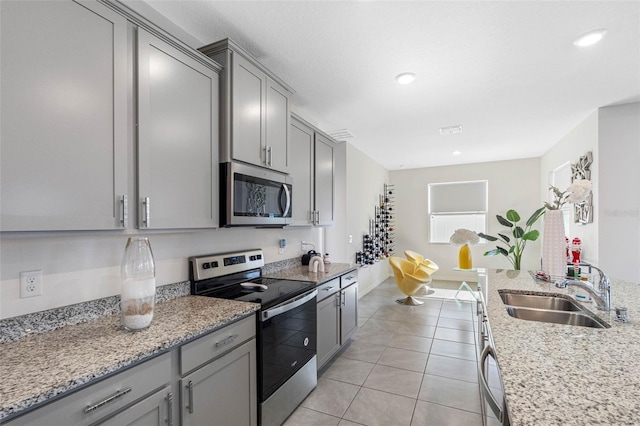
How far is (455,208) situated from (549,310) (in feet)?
17.4

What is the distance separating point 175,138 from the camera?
1672mm

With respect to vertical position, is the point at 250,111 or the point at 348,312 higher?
the point at 250,111

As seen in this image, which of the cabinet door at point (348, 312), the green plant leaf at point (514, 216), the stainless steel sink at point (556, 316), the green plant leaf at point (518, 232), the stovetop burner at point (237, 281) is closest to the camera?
the stainless steel sink at point (556, 316)

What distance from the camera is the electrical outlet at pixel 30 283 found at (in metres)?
1.31

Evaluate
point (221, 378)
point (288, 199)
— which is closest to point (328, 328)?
point (288, 199)

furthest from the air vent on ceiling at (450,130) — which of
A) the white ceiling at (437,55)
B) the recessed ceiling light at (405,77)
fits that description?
the recessed ceiling light at (405,77)

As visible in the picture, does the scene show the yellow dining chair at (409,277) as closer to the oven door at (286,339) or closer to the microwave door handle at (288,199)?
the oven door at (286,339)

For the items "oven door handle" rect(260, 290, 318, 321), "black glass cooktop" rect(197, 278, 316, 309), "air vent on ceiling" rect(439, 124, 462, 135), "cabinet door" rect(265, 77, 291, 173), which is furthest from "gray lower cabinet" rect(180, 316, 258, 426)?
"air vent on ceiling" rect(439, 124, 462, 135)

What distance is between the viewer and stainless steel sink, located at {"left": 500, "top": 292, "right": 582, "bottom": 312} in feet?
6.59

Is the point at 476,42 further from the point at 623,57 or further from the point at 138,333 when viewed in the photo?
the point at 138,333

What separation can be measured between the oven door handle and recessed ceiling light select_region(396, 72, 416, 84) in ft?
6.59

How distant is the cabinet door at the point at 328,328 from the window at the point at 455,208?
15.4 feet

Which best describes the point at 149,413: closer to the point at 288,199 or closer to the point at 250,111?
the point at 288,199

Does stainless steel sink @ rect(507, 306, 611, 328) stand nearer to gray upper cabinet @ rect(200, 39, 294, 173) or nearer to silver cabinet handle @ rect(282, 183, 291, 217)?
silver cabinet handle @ rect(282, 183, 291, 217)
